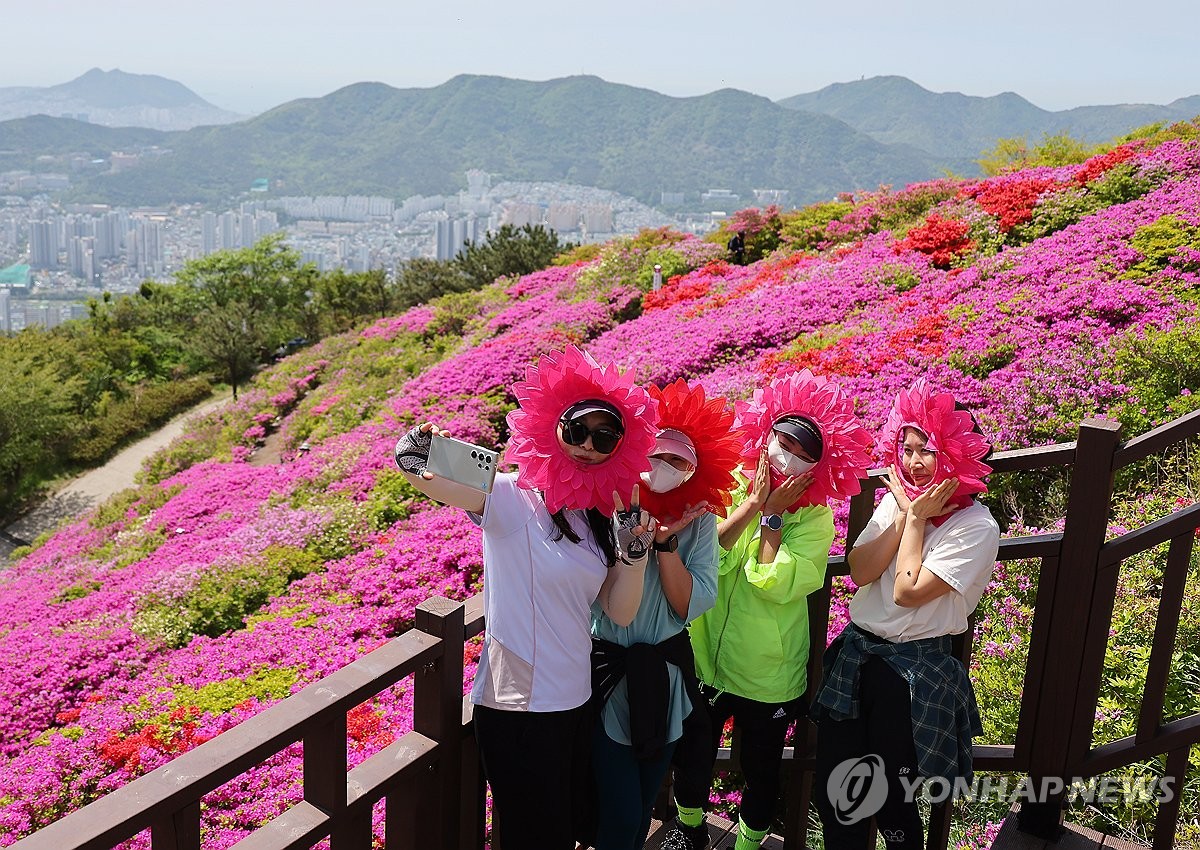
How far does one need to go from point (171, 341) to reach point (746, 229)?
22.2 meters

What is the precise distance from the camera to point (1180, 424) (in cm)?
202

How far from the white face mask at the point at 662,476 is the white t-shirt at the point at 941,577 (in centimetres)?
52

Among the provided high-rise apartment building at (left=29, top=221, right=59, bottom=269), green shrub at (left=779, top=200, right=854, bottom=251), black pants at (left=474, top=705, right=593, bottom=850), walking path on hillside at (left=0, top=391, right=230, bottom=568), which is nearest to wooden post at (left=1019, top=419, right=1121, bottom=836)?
black pants at (left=474, top=705, right=593, bottom=850)

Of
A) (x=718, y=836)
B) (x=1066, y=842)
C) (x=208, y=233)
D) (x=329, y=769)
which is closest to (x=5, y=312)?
(x=208, y=233)

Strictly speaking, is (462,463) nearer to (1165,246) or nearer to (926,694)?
(926,694)

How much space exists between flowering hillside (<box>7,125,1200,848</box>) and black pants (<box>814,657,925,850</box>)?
0.67 m

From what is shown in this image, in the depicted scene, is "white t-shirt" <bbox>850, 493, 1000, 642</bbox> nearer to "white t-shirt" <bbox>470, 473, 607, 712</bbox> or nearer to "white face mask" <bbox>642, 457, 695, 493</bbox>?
"white face mask" <bbox>642, 457, 695, 493</bbox>

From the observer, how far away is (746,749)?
2.33 m

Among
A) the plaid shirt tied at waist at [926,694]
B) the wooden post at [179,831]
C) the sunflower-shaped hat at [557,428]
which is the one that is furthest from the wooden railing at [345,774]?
the plaid shirt tied at waist at [926,694]

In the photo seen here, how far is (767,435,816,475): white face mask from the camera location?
2.06 meters

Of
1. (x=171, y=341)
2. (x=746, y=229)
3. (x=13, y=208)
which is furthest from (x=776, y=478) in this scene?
(x=13, y=208)

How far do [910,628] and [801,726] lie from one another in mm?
524

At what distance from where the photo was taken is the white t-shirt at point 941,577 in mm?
1996

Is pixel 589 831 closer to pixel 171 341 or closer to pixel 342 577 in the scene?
pixel 342 577
